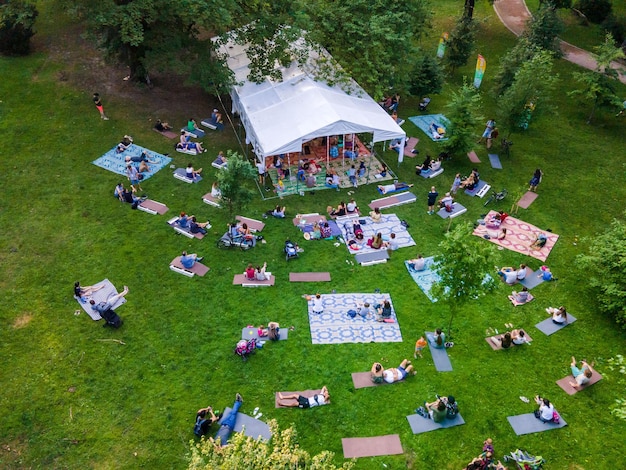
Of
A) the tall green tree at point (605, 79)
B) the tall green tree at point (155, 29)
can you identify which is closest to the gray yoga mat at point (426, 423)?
the tall green tree at point (155, 29)

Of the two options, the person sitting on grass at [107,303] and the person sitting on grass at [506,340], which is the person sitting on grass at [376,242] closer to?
the person sitting on grass at [506,340]

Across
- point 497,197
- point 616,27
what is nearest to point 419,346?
point 497,197

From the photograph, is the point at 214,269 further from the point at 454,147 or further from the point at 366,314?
the point at 454,147

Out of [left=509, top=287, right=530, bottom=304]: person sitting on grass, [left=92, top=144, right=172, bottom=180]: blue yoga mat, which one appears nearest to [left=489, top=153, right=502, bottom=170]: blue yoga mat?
[left=509, top=287, right=530, bottom=304]: person sitting on grass

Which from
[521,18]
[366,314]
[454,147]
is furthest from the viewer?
[521,18]

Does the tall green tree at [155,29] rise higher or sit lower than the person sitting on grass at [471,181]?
higher

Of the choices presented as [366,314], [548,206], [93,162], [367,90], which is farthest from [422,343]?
[93,162]

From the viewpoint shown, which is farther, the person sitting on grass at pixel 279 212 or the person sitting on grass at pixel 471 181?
the person sitting on grass at pixel 471 181
